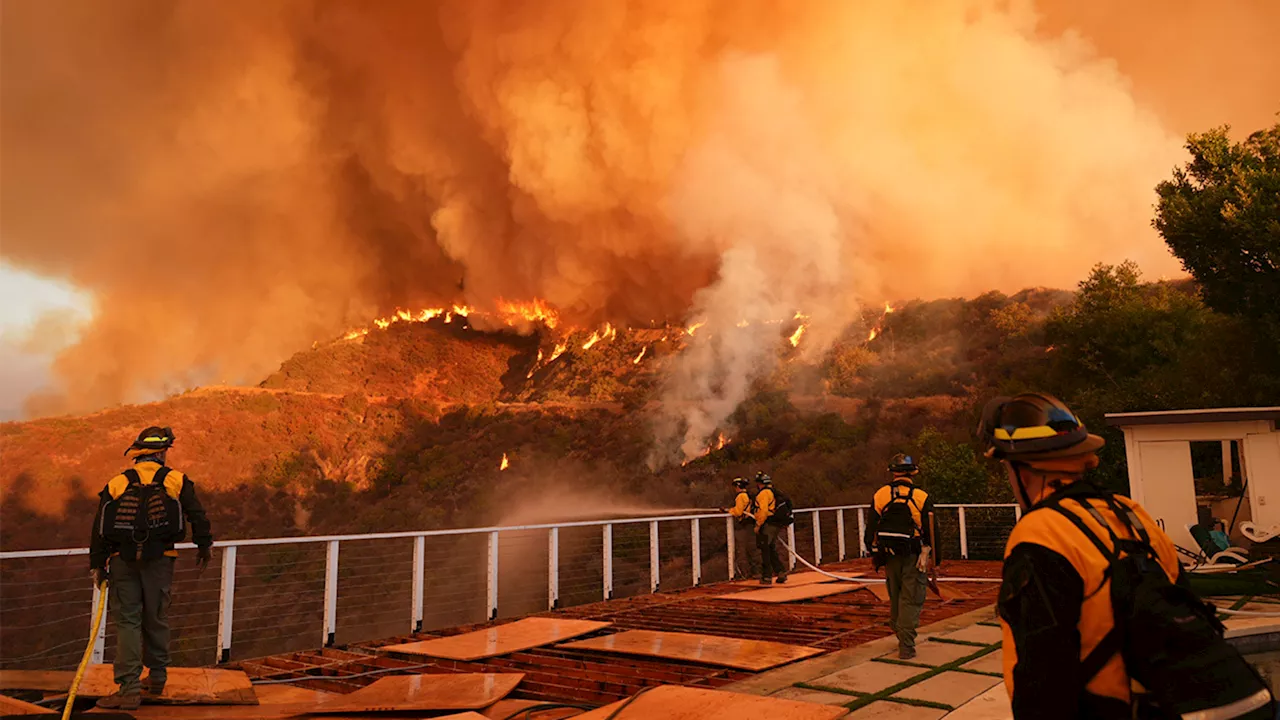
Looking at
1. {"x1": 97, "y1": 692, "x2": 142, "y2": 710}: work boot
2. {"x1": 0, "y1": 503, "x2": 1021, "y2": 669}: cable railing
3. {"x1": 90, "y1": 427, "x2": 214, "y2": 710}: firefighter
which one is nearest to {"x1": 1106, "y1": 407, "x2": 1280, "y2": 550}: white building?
{"x1": 0, "y1": 503, "x2": 1021, "y2": 669}: cable railing

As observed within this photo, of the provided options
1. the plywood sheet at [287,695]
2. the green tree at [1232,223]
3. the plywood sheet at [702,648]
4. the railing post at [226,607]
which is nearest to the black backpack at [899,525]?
the plywood sheet at [702,648]

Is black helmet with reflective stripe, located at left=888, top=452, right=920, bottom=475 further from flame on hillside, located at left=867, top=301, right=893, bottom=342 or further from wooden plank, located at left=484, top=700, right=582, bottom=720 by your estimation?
flame on hillside, located at left=867, top=301, right=893, bottom=342

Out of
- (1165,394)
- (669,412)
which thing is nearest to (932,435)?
(1165,394)

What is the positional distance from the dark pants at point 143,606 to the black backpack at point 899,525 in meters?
5.47

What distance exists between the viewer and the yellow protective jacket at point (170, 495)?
5.02m

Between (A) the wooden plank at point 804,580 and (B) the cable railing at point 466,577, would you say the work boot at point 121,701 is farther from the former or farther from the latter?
(B) the cable railing at point 466,577

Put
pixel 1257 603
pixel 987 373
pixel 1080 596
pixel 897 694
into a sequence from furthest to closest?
pixel 987 373 → pixel 1257 603 → pixel 897 694 → pixel 1080 596

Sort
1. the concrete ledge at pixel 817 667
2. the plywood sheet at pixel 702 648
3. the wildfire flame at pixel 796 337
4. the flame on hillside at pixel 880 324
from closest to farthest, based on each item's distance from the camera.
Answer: the concrete ledge at pixel 817 667
the plywood sheet at pixel 702 648
the wildfire flame at pixel 796 337
the flame on hillside at pixel 880 324

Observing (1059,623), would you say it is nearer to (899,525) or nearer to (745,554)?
(899,525)

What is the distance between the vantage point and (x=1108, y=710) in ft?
5.43

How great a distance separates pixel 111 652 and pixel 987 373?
4602cm

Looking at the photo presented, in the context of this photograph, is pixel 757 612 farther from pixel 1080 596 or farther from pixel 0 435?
pixel 0 435

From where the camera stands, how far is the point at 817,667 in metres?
5.79

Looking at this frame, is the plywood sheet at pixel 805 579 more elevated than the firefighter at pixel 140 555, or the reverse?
the firefighter at pixel 140 555
